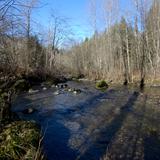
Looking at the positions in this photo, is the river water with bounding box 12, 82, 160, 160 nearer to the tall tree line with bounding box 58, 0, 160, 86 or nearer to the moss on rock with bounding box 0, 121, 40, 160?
the moss on rock with bounding box 0, 121, 40, 160

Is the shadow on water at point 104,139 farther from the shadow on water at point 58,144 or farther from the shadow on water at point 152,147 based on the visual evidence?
the shadow on water at point 152,147

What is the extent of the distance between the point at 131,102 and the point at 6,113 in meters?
11.0

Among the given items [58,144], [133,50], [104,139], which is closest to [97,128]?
[104,139]

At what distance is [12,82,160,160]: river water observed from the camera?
864 centimetres

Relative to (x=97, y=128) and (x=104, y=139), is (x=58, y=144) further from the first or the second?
(x=97, y=128)

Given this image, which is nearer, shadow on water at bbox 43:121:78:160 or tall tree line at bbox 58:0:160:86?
shadow on water at bbox 43:121:78:160

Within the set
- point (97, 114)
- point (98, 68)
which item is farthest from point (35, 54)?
point (97, 114)

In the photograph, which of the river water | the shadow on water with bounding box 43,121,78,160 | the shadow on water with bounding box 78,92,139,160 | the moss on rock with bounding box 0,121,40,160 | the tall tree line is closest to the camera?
the moss on rock with bounding box 0,121,40,160

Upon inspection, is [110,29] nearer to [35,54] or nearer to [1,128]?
[35,54]

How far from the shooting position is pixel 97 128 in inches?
457

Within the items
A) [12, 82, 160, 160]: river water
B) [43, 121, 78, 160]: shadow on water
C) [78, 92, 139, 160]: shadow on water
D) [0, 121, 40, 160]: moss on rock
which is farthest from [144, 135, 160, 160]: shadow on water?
[0, 121, 40, 160]: moss on rock

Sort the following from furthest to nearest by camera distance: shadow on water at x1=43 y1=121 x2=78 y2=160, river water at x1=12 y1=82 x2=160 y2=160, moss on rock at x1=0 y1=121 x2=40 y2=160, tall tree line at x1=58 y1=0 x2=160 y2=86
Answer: tall tree line at x1=58 y1=0 x2=160 y2=86 < river water at x1=12 y1=82 x2=160 y2=160 < shadow on water at x1=43 y1=121 x2=78 y2=160 < moss on rock at x1=0 y1=121 x2=40 y2=160

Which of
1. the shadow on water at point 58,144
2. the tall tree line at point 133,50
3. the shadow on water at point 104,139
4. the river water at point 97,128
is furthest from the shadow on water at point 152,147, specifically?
the tall tree line at point 133,50

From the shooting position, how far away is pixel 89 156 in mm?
8328
